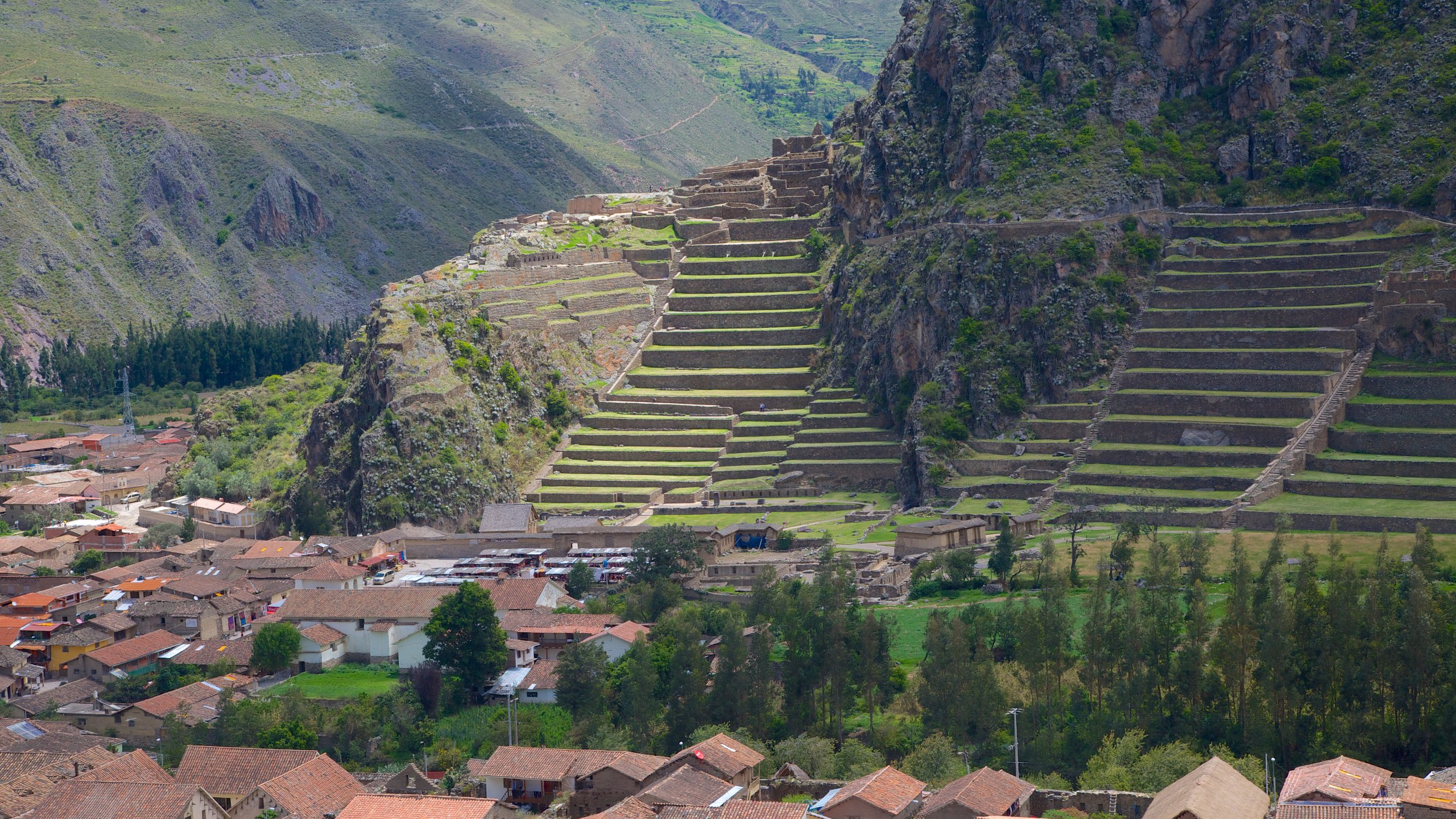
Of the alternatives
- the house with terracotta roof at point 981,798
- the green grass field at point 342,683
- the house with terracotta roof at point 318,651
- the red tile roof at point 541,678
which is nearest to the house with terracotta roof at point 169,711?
the green grass field at point 342,683

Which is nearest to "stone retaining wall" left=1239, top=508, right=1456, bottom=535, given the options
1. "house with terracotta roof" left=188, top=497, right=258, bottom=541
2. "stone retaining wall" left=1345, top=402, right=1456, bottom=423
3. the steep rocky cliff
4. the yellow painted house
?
"stone retaining wall" left=1345, top=402, right=1456, bottom=423

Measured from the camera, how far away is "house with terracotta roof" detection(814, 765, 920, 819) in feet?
153

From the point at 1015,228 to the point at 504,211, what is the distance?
366 feet

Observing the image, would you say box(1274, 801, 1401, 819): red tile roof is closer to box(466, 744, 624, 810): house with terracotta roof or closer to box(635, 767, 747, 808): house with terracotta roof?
box(635, 767, 747, 808): house with terracotta roof

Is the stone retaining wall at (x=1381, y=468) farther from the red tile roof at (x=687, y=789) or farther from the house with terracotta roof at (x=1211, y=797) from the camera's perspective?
the red tile roof at (x=687, y=789)

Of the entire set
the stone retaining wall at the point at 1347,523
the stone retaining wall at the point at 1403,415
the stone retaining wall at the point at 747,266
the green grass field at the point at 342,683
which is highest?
the stone retaining wall at the point at 747,266

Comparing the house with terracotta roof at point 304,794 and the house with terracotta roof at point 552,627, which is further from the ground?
the house with terracotta roof at point 552,627

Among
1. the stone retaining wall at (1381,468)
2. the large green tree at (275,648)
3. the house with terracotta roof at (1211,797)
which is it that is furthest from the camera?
the large green tree at (275,648)

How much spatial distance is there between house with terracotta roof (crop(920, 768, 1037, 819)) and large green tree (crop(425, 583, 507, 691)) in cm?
2064

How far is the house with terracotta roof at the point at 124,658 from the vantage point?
68.8m

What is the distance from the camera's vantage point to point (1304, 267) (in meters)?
78.1

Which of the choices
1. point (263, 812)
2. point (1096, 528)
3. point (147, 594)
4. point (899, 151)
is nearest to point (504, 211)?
point (899, 151)

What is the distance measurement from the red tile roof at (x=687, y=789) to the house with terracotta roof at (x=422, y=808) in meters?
3.79

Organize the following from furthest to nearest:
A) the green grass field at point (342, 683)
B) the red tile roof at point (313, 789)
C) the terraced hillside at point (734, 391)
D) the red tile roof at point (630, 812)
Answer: the terraced hillside at point (734, 391) → the green grass field at point (342, 683) → the red tile roof at point (313, 789) → the red tile roof at point (630, 812)
